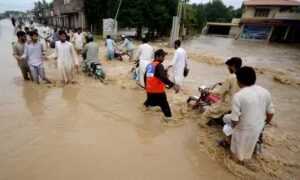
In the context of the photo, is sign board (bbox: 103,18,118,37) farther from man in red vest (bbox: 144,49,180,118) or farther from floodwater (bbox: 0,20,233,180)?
man in red vest (bbox: 144,49,180,118)

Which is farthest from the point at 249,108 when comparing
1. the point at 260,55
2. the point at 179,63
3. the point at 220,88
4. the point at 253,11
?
the point at 253,11

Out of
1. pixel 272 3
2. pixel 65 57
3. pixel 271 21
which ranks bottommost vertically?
pixel 65 57

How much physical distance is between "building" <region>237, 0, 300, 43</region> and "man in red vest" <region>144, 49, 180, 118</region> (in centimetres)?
3392

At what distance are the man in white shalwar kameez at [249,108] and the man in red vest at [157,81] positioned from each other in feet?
4.44

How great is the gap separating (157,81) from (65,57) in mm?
3639

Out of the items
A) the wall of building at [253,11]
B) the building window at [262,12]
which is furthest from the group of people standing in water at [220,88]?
the building window at [262,12]

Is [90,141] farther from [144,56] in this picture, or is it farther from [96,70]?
[96,70]

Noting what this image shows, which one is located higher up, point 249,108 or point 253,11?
point 253,11

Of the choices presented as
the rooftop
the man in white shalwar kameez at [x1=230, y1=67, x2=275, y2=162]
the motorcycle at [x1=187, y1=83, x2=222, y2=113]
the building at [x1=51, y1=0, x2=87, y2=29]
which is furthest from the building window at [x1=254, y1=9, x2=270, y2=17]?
the man in white shalwar kameez at [x1=230, y1=67, x2=275, y2=162]

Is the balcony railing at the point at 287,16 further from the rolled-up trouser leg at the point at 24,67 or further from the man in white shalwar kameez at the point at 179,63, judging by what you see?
the rolled-up trouser leg at the point at 24,67

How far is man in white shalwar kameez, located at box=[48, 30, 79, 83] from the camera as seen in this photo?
6.35 m

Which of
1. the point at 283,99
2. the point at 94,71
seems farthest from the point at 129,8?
the point at 283,99

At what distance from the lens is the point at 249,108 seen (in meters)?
2.87

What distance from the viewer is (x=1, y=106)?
518cm
